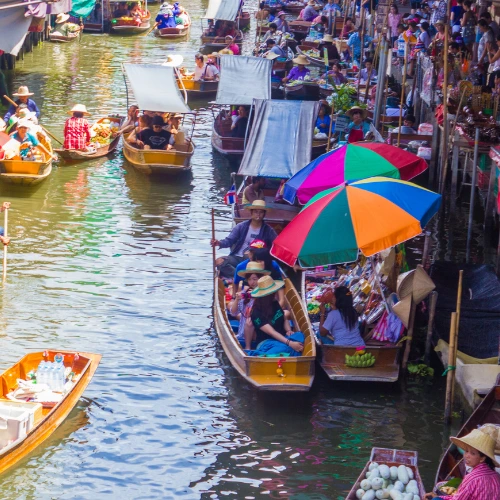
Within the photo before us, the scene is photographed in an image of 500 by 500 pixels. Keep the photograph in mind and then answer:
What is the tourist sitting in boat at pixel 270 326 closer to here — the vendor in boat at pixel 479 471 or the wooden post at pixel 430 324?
the wooden post at pixel 430 324

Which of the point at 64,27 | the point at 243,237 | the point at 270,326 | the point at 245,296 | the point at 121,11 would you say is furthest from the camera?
the point at 121,11

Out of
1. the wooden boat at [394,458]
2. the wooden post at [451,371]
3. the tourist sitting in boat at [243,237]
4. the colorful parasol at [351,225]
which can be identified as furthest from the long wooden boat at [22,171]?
the wooden boat at [394,458]

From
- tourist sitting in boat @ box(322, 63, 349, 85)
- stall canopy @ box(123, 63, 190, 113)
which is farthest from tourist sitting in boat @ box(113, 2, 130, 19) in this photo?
stall canopy @ box(123, 63, 190, 113)

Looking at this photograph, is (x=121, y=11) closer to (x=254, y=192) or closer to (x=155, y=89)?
(x=155, y=89)

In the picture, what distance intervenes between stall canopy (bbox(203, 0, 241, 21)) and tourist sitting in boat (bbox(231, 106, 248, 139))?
1493 centimetres

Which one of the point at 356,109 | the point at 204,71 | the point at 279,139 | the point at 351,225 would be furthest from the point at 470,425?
the point at 204,71

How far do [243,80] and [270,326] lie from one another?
41.2ft

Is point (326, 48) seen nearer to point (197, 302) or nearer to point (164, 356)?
point (197, 302)

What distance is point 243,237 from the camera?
14.3 metres

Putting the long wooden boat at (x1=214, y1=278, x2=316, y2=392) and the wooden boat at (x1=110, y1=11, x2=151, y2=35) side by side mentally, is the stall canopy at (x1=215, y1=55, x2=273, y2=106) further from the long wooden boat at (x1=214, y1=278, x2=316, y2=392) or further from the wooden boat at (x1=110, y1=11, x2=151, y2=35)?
the wooden boat at (x1=110, y1=11, x2=151, y2=35)

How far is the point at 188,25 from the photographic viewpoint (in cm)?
4097

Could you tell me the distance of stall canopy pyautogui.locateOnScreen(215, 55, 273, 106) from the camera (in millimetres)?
22650

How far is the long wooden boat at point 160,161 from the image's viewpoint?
20.7m

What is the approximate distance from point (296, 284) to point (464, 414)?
497cm
